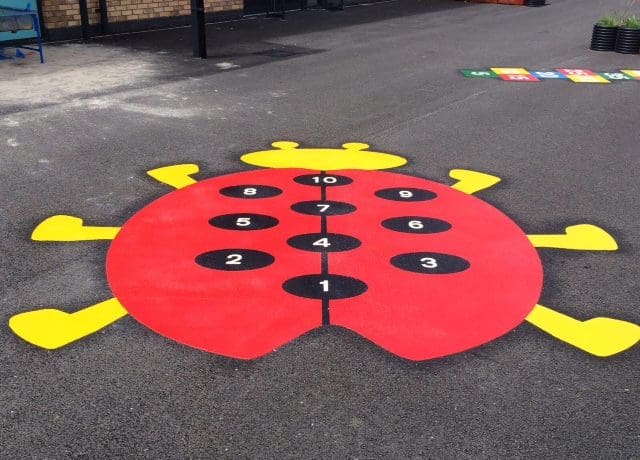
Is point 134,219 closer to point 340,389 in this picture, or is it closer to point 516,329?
point 340,389

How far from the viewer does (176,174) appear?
6.05m

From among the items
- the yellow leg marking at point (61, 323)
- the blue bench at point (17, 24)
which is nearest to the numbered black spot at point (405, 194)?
the yellow leg marking at point (61, 323)

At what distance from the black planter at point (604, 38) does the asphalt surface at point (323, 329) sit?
1131mm

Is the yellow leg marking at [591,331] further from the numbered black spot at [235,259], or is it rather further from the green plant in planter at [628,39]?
the green plant in planter at [628,39]

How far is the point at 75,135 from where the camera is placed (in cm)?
720

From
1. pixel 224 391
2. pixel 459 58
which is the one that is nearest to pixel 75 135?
pixel 224 391

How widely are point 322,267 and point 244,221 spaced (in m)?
0.91

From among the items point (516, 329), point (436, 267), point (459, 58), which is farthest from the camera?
point (459, 58)

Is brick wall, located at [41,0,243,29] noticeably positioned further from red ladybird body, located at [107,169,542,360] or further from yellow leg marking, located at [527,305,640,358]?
yellow leg marking, located at [527,305,640,358]

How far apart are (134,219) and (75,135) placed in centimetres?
270

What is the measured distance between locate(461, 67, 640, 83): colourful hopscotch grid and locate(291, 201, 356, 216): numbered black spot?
248 inches

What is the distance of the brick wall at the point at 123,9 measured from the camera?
1227 cm

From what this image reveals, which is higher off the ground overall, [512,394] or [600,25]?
[600,25]

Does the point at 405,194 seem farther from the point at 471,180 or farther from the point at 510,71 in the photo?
the point at 510,71
